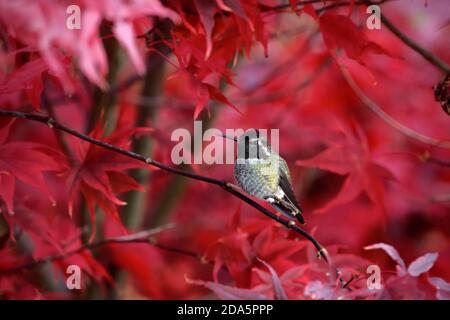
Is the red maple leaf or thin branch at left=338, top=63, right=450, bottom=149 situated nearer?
the red maple leaf

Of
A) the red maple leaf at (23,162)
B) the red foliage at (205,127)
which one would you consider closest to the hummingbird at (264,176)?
the red foliage at (205,127)

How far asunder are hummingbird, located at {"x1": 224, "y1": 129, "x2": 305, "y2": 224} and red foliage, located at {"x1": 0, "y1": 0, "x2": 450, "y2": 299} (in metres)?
0.10

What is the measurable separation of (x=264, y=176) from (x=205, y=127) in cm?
74

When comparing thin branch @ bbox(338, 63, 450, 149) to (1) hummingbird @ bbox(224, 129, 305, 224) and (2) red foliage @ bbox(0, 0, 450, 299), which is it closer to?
(2) red foliage @ bbox(0, 0, 450, 299)

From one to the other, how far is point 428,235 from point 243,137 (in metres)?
1.79

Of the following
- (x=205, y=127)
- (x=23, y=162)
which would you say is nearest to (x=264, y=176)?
(x=23, y=162)

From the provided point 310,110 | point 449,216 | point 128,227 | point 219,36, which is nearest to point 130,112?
point 128,227

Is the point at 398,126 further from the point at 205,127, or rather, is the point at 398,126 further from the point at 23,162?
the point at 23,162

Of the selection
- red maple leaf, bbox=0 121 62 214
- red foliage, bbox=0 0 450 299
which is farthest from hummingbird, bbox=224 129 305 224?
red maple leaf, bbox=0 121 62 214

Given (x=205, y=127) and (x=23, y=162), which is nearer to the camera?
(x=23, y=162)

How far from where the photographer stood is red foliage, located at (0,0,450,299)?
1211 millimetres

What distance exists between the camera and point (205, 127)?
1.91 m

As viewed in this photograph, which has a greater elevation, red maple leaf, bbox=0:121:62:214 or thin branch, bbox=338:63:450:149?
thin branch, bbox=338:63:450:149

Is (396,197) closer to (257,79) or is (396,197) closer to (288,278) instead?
(257,79)
